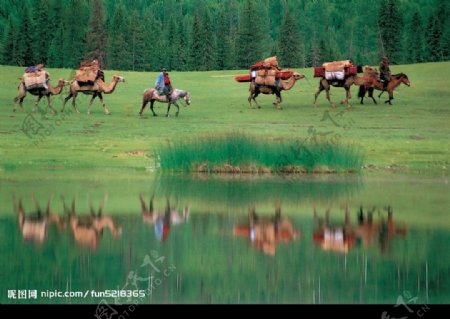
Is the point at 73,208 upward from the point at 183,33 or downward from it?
downward

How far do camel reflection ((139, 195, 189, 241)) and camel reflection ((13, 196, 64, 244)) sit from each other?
4.71 feet

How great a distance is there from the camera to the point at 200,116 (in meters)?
44.4

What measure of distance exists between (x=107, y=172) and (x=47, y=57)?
360 feet

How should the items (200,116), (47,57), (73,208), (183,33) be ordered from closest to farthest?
(73,208) → (200,116) → (47,57) → (183,33)

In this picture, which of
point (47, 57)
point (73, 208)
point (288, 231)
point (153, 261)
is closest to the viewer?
point (153, 261)

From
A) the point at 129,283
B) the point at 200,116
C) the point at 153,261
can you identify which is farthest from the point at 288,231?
the point at 200,116

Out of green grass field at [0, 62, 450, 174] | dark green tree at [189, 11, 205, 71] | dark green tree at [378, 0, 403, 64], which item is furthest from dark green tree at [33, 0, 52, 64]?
green grass field at [0, 62, 450, 174]

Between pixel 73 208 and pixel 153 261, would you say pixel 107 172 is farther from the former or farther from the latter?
pixel 153 261

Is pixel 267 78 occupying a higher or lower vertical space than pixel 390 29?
lower

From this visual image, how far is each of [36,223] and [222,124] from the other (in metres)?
25.3

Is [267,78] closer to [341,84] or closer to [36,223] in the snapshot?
[341,84]

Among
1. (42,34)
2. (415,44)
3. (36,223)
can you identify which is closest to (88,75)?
(36,223)

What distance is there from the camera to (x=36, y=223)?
50.8ft

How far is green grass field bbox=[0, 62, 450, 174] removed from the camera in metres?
29.9
